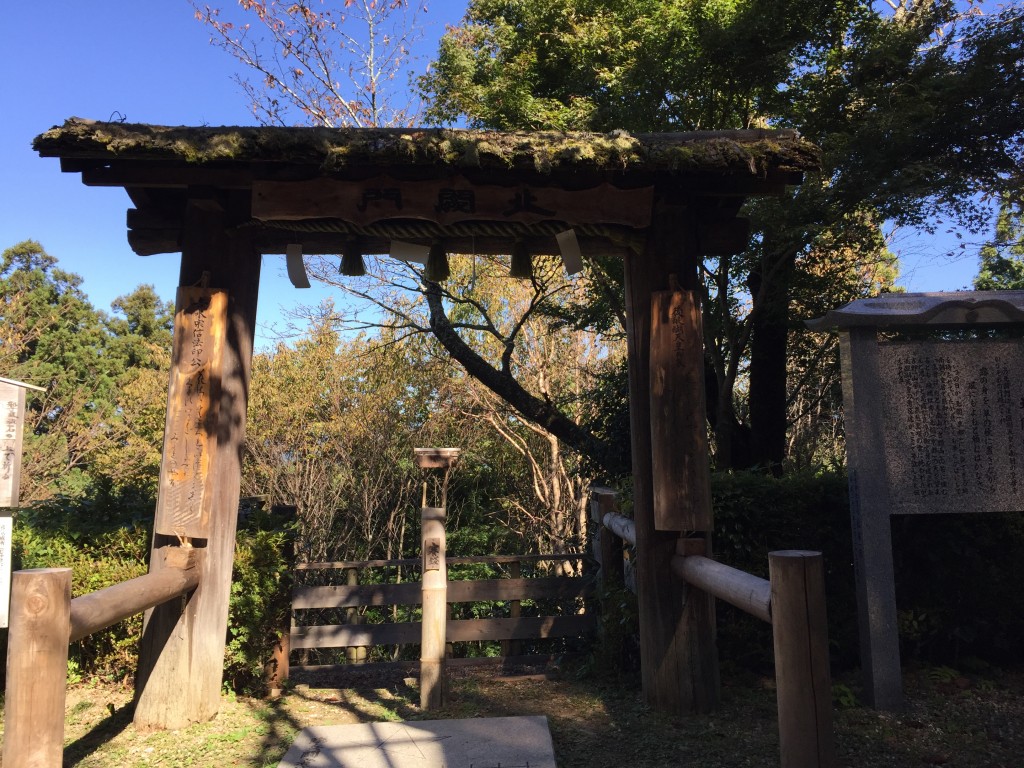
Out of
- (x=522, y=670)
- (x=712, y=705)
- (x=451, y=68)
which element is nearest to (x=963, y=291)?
(x=712, y=705)

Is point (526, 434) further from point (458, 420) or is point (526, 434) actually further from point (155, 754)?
point (155, 754)

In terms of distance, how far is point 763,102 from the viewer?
9031mm

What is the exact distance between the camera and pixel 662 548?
4105 millimetres

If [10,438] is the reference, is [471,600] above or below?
below

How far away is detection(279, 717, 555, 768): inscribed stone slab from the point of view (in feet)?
10.8

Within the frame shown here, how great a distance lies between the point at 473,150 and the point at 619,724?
3.23 metres

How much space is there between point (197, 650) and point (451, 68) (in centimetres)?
969

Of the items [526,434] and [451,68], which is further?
[526,434]

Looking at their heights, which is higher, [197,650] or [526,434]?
[526,434]

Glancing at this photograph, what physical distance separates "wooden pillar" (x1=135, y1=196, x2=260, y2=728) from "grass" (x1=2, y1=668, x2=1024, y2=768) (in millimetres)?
189

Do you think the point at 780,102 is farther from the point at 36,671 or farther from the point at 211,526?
the point at 36,671

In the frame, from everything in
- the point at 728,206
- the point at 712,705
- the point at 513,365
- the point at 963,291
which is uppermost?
the point at 513,365

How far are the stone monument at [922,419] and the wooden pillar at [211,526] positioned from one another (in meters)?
3.60

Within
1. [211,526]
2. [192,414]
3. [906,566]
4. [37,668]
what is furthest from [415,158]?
[906,566]
